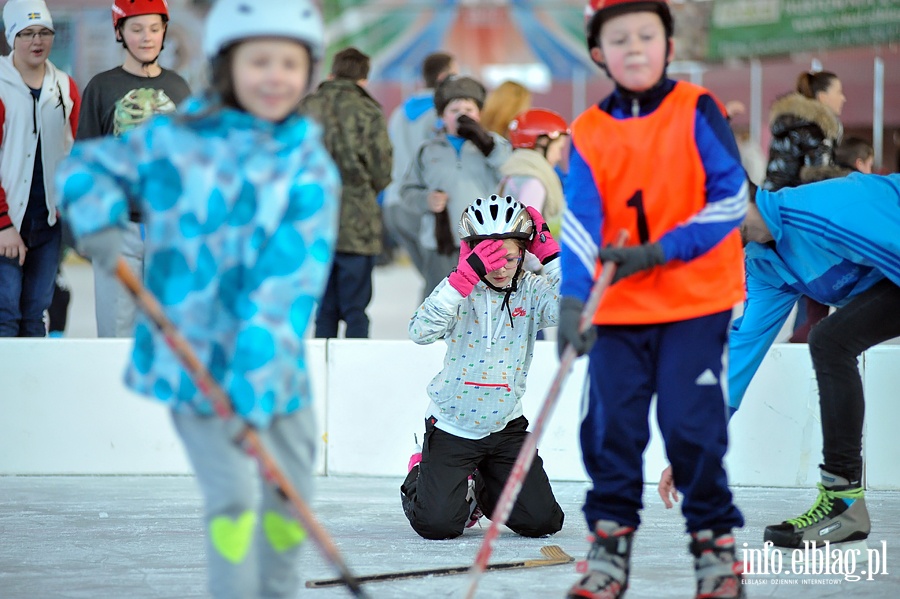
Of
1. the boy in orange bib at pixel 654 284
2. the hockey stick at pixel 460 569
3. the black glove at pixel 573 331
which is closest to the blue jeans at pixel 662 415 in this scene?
the boy in orange bib at pixel 654 284

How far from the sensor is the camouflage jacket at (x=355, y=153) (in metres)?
5.10

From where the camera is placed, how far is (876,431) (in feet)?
13.7

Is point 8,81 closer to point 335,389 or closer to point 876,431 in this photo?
point 335,389

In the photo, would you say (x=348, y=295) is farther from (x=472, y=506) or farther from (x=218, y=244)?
(x=218, y=244)

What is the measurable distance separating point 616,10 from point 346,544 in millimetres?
1678

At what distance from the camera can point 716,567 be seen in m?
2.54

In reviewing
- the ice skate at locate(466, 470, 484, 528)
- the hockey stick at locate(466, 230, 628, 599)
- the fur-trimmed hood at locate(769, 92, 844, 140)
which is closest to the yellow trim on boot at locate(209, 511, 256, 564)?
the hockey stick at locate(466, 230, 628, 599)

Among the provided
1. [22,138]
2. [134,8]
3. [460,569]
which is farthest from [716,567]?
[22,138]

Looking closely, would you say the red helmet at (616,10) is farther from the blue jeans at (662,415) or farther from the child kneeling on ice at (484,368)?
the child kneeling on ice at (484,368)

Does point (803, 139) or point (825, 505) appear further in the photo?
point (803, 139)

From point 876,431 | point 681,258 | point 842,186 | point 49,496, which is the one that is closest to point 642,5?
point 681,258

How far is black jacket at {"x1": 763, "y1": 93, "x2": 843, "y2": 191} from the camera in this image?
5.10m

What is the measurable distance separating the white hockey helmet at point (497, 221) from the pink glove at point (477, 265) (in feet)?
0.14

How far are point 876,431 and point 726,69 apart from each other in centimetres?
989
